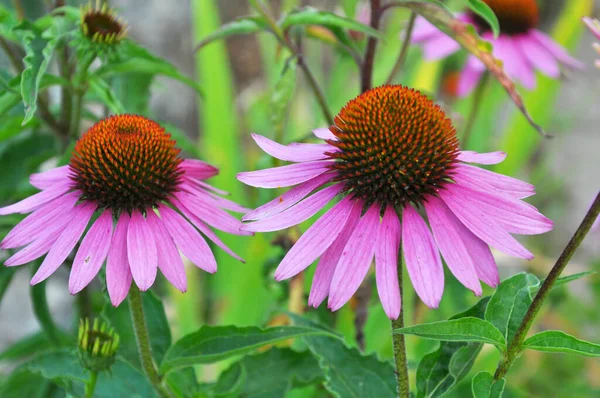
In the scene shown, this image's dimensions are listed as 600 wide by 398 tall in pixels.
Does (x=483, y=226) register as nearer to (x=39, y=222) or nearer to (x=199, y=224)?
(x=199, y=224)

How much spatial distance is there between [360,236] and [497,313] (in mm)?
140

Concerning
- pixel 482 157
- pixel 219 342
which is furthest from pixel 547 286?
pixel 219 342

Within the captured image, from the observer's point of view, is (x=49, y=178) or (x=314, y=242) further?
(x=49, y=178)

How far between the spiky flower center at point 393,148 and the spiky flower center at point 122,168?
161 millimetres

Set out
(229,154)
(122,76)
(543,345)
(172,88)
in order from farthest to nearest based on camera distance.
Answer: (172,88)
(229,154)
(122,76)
(543,345)

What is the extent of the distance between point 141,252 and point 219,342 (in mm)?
119

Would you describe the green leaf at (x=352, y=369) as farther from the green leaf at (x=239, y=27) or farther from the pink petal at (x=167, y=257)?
the green leaf at (x=239, y=27)

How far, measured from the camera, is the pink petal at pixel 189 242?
58 cm

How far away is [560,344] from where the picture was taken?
0.50 metres

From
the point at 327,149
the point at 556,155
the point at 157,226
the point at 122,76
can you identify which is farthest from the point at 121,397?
the point at 556,155

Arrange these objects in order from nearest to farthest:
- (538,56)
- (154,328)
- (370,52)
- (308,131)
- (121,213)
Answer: (121,213)
(154,328)
(370,52)
(538,56)
(308,131)

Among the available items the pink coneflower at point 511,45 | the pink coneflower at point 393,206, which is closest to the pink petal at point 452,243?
the pink coneflower at point 393,206

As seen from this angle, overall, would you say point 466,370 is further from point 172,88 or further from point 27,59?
point 172,88

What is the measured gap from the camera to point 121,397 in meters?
0.69
